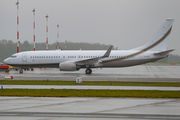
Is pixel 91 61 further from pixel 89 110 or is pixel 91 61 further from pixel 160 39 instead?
pixel 89 110

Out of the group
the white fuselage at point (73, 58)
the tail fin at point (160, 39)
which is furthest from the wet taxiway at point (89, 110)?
the tail fin at point (160, 39)

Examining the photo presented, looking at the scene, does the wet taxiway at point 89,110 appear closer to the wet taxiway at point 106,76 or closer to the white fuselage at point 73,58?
the wet taxiway at point 106,76

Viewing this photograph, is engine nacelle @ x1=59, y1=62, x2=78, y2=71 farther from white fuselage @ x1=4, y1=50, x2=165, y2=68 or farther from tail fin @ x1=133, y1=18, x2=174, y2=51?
tail fin @ x1=133, y1=18, x2=174, y2=51

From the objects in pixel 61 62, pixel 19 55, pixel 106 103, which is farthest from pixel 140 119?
pixel 19 55

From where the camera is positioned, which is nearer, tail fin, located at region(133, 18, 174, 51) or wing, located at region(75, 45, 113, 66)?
wing, located at region(75, 45, 113, 66)

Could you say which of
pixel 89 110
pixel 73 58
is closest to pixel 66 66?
pixel 73 58

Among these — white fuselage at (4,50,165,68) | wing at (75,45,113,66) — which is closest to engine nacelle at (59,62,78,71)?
wing at (75,45,113,66)

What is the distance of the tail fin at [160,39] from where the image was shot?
36.8 m

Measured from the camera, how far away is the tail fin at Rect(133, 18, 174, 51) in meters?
36.8

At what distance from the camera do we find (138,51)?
36500 millimetres

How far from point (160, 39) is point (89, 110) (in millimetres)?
29605

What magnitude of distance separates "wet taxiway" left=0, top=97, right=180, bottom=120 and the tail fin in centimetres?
2564

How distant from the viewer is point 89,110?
32.9ft

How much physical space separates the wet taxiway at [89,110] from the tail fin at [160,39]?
2564cm
